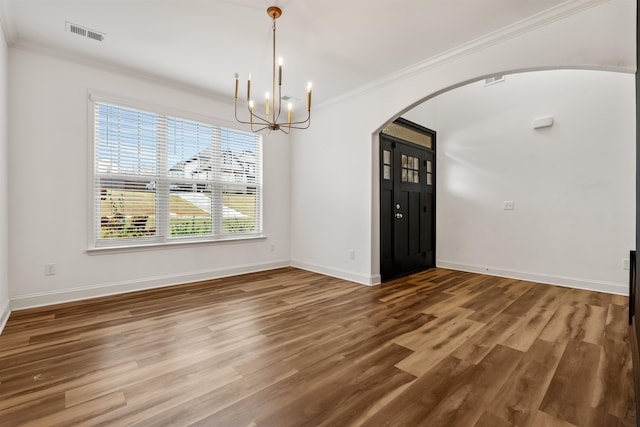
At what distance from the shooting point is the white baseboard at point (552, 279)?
3.72 m

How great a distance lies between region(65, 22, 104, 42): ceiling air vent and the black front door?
3.50 m

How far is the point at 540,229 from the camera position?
4.34 m

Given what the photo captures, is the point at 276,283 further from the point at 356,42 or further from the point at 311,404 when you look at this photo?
the point at 356,42

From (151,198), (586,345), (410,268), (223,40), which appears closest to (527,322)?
(586,345)

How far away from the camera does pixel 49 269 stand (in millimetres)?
3230

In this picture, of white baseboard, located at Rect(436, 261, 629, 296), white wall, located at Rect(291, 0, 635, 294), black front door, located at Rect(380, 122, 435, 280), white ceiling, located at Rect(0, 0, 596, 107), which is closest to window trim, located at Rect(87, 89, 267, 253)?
white ceiling, located at Rect(0, 0, 596, 107)

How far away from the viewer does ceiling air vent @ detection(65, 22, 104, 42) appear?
280cm

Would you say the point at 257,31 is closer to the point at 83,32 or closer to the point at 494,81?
the point at 83,32

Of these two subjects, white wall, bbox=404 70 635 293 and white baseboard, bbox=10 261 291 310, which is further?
white wall, bbox=404 70 635 293

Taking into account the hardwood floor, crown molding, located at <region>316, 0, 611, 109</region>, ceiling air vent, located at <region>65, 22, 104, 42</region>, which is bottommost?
the hardwood floor

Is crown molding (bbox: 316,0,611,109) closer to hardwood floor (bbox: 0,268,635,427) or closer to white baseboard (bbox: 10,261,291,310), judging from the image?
hardwood floor (bbox: 0,268,635,427)

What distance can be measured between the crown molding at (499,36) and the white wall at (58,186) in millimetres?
3201

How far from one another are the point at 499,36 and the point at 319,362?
3336mm

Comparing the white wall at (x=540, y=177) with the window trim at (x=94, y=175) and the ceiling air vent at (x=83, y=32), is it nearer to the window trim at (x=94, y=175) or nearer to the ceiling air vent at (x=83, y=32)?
the window trim at (x=94, y=175)
